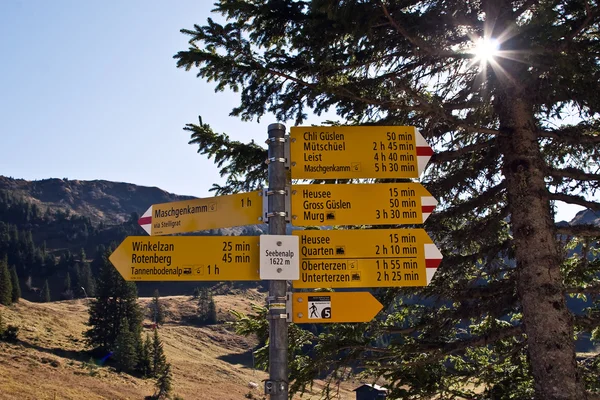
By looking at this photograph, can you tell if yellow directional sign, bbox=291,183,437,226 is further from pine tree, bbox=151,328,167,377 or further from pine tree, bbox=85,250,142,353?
pine tree, bbox=85,250,142,353

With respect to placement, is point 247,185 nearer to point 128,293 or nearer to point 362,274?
point 362,274

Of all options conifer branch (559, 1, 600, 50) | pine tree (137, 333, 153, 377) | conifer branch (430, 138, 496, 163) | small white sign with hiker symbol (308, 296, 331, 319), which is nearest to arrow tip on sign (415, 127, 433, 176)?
small white sign with hiker symbol (308, 296, 331, 319)

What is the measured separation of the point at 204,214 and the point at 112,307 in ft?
287

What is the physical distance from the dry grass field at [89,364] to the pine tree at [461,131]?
21474mm

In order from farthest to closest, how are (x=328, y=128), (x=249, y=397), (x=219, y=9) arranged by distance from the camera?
(x=249, y=397) → (x=219, y=9) → (x=328, y=128)

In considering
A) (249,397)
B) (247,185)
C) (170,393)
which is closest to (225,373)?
(249,397)

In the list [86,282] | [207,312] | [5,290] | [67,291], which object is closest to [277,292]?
[5,290]

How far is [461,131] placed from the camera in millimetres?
7383

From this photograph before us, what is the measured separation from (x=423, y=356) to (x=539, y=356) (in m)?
1.62

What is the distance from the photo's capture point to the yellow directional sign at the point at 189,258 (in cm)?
421

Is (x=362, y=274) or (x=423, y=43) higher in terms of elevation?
(x=423, y=43)

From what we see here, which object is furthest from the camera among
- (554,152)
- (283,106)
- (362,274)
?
(554,152)

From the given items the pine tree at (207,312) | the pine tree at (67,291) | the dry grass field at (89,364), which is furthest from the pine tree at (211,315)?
the pine tree at (67,291)

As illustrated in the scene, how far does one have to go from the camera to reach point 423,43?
6.07m
